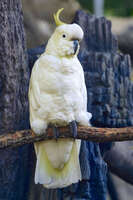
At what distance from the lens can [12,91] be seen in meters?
2.35

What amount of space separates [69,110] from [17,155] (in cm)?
62

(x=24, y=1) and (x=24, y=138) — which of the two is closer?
(x=24, y=138)

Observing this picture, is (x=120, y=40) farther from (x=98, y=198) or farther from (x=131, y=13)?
(x=98, y=198)

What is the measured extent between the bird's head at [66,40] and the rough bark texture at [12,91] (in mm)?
353

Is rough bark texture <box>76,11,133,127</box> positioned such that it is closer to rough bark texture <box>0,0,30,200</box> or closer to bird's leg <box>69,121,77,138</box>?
rough bark texture <box>0,0,30,200</box>

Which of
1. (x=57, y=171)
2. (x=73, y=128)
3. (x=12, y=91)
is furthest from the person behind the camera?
(x=12, y=91)

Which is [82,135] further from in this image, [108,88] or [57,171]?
[108,88]

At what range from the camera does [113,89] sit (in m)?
2.65

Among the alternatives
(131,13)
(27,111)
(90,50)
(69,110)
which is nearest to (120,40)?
(131,13)

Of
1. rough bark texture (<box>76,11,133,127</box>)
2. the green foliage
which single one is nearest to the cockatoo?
rough bark texture (<box>76,11,133,127</box>)

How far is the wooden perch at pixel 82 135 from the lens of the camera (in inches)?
77.4

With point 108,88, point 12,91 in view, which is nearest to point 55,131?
point 12,91

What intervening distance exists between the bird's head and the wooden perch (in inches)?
16.5

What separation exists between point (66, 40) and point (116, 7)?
3.69 m
